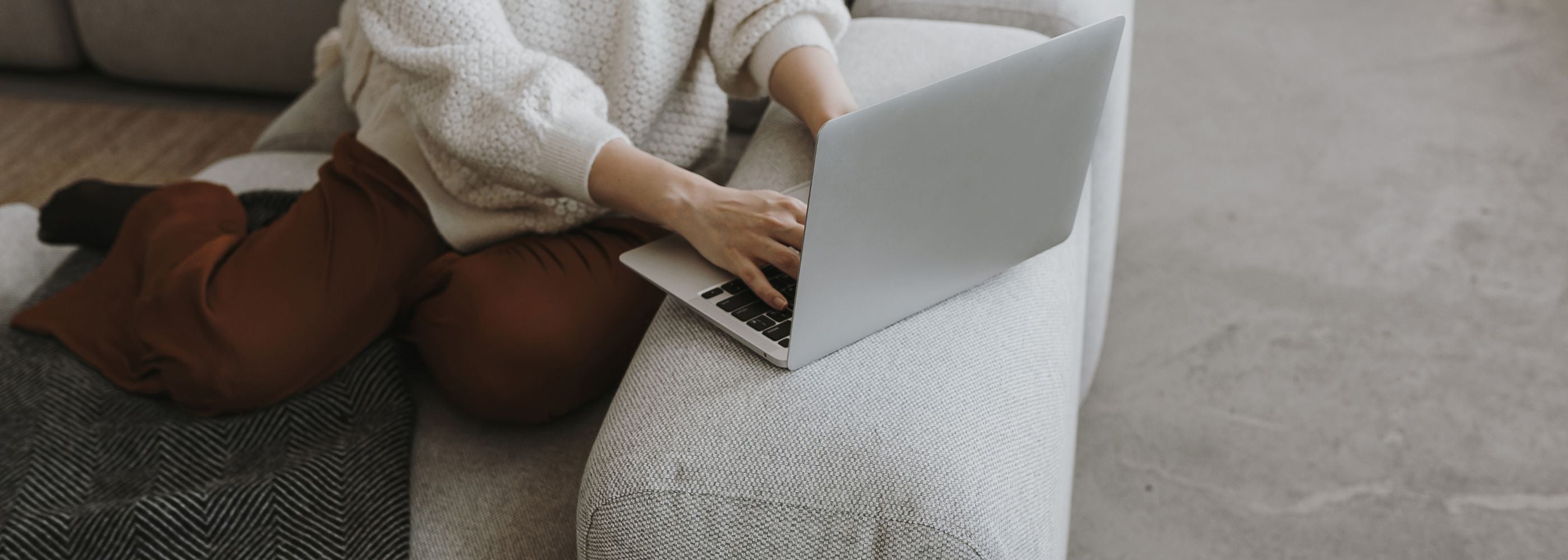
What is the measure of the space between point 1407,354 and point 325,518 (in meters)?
1.37

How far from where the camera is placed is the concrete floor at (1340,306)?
1.22 metres

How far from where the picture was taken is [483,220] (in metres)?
1.01

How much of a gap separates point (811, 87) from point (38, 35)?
1.93 m

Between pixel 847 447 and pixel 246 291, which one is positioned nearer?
pixel 847 447

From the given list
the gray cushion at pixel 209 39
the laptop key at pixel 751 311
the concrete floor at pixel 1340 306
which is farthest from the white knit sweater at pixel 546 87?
the gray cushion at pixel 209 39

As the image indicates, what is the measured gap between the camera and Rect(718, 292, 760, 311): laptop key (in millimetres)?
736

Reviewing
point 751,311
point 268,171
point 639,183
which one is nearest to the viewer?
point 751,311

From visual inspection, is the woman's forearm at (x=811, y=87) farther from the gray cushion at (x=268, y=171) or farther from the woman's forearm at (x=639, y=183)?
the gray cushion at (x=268, y=171)

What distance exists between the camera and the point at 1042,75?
654mm

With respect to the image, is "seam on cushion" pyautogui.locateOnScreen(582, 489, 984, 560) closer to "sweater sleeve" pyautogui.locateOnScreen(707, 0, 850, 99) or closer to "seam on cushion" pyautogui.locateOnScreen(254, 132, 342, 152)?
"sweater sleeve" pyautogui.locateOnScreen(707, 0, 850, 99)

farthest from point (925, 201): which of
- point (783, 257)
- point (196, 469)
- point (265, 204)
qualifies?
point (265, 204)

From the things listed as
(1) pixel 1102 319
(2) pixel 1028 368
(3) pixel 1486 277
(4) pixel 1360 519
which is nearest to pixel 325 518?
(2) pixel 1028 368

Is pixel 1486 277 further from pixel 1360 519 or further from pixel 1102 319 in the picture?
pixel 1102 319

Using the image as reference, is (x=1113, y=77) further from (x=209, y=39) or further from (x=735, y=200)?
(x=209, y=39)
